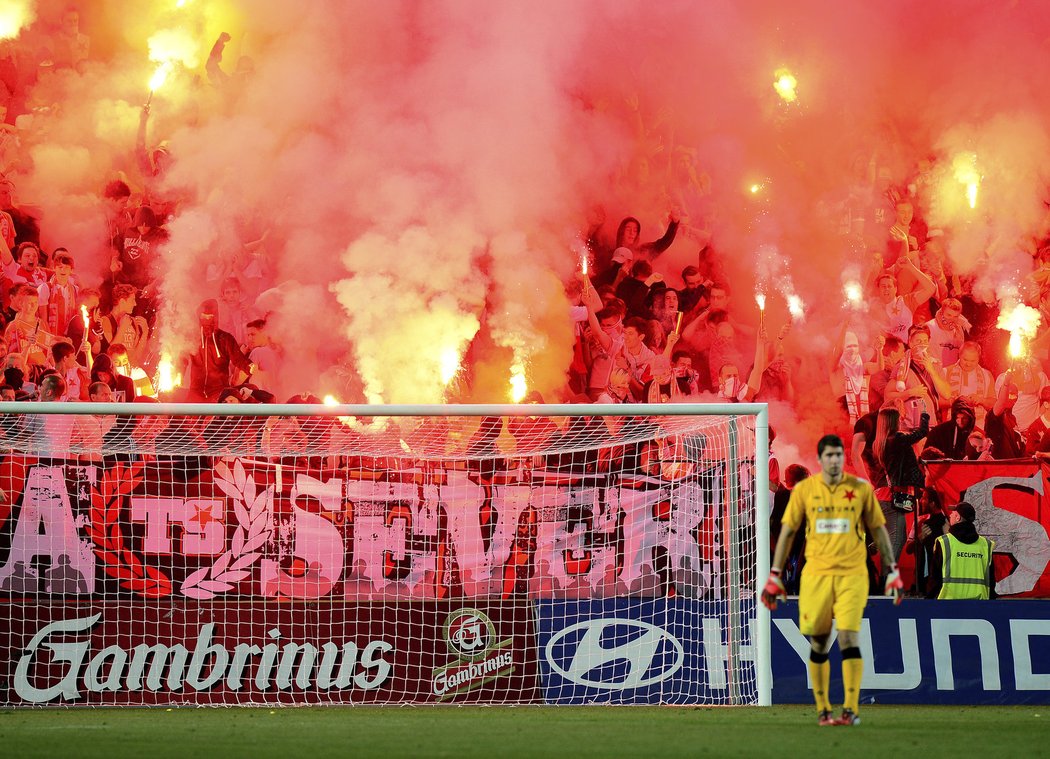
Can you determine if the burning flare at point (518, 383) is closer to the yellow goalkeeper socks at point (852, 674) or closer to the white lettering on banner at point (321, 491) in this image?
the white lettering on banner at point (321, 491)

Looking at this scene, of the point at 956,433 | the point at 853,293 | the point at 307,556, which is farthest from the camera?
the point at 853,293

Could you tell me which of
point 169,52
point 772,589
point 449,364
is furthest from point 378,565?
point 169,52

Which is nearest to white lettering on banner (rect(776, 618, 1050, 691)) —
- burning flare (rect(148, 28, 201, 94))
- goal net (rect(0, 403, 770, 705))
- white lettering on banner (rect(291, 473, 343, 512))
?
goal net (rect(0, 403, 770, 705))

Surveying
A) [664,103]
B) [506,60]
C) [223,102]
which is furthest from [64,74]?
[664,103]

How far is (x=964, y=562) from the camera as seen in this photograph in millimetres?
9617

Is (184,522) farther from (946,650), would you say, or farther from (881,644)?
(946,650)

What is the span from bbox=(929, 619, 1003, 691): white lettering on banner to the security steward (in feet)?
5.10

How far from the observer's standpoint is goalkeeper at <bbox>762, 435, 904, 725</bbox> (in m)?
6.01

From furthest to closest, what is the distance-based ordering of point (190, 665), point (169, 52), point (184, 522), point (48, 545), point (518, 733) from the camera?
point (169, 52) → point (184, 522) → point (48, 545) → point (190, 665) → point (518, 733)

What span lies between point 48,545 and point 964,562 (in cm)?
707

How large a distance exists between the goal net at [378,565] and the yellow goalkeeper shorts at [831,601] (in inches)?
62.6

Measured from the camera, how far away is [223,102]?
1719 centimetres

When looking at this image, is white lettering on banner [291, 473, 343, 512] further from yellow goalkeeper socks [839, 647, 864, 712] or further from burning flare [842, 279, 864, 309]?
burning flare [842, 279, 864, 309]

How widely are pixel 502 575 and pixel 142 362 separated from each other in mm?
8237
